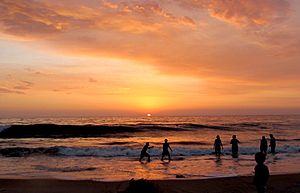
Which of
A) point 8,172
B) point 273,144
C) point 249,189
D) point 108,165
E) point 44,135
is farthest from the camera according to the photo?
point 44,135

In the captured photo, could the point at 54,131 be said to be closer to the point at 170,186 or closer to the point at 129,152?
the point at 129,152

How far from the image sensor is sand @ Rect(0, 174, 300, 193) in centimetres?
1367

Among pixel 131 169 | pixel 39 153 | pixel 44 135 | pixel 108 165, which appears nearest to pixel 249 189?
pixel 131 169

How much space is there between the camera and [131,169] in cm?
2048

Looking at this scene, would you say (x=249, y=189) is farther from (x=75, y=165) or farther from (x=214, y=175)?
(x=75, y=165)

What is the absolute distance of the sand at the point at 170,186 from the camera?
13.7m

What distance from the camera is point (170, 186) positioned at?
47.0 ft

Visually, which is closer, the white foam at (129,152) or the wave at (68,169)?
the wave at (68,169)

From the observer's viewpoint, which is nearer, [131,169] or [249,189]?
[249,189]

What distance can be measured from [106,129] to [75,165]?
38965mm

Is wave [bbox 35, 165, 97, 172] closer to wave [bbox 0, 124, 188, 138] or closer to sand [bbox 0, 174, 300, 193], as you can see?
sand [bbox 0, 174, 300, 193]

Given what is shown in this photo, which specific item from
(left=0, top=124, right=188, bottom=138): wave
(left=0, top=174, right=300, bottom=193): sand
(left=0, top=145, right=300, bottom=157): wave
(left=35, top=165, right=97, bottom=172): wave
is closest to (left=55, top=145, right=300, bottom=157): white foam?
(left=0, top=145, right=300, bottom=157): wave

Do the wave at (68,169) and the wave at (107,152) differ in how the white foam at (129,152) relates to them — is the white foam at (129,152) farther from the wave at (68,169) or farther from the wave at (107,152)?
the wave at (68,169)

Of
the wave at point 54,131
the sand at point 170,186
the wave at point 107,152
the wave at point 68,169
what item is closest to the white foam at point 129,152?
the wave at point 107,152
